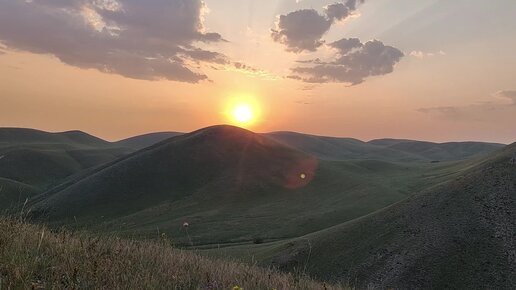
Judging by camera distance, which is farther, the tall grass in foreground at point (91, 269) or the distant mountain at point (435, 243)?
the distant mountain at point (435, 243)

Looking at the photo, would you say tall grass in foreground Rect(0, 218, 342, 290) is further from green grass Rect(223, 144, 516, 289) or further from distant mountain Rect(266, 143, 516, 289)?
distant mountain Rect(266, 143, 516, 289)

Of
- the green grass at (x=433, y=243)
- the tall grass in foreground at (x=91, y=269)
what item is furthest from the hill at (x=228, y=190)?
the tall grass in foreground at (x=91, y=269)

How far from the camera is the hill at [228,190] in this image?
254 feet

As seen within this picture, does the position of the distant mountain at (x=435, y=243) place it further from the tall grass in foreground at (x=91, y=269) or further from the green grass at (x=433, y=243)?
the tall grass in foreground at (x=91, y=269)

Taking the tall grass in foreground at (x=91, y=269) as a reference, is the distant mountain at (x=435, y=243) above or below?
below

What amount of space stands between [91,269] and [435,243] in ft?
115

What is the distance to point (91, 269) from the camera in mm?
6547

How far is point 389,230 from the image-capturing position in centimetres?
4241

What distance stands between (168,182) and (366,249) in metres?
82.0

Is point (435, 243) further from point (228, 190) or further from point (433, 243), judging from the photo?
point (228, 190)

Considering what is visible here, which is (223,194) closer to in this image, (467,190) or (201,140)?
(201,140)

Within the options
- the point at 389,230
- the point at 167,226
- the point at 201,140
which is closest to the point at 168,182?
the point at 201,140

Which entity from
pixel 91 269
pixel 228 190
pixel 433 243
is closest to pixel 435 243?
pixel 433 243

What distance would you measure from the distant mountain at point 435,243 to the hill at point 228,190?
24.2 metres
